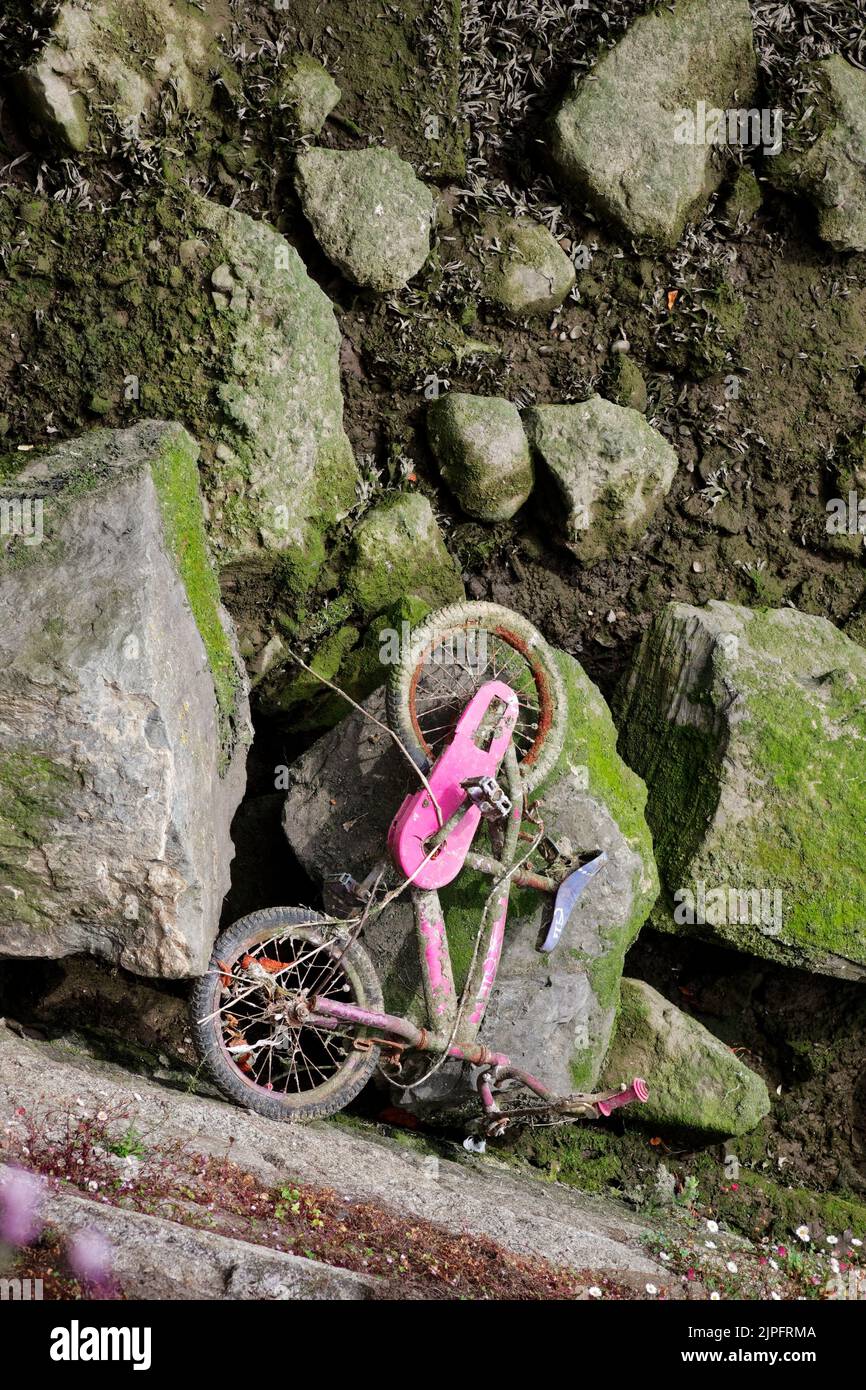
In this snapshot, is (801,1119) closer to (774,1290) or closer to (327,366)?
(774,1290)

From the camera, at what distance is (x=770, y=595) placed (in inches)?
259

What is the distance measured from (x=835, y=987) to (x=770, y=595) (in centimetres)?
221

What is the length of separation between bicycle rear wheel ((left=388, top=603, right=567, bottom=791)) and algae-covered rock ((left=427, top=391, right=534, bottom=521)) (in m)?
0.93

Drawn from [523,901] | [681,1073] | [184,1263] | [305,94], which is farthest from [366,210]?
[184,1263]

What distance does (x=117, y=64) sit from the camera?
5.31m

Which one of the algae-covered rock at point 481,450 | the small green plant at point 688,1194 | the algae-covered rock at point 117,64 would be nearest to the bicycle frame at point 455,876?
the small green plant at point 688,1194

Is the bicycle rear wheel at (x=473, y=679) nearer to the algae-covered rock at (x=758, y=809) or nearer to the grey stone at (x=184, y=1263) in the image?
the algae-covered rock at (x=758, y=809)

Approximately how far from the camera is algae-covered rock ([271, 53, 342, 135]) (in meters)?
5.65

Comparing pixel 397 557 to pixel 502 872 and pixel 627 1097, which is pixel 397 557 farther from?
pixel 627 1097

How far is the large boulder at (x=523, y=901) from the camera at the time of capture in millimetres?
5273

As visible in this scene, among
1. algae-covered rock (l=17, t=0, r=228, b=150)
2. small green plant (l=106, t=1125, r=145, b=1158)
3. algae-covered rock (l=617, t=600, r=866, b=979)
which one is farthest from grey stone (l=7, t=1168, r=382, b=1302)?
algae-covered rock (l=17, t=0, r=228, b=150)

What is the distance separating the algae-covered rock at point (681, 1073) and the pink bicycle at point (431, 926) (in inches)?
25.0

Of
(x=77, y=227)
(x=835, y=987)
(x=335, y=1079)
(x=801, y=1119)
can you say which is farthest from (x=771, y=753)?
(x=77, y=227)

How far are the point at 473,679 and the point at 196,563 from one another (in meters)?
1.39
